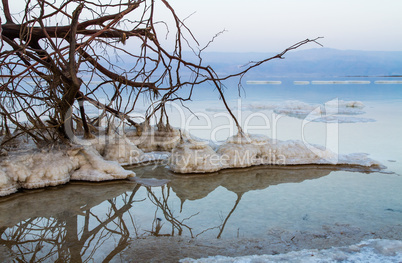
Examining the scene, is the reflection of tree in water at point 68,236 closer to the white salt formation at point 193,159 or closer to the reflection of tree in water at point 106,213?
the reflection of tree in water at point 106,213

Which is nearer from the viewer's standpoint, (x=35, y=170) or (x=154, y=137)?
(x=35, y=170)

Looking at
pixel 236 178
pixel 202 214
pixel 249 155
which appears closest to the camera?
pixel 202 214

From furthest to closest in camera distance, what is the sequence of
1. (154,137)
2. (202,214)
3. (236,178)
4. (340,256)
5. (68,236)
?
(154,137) → (236,178) → (202,214) → (68,236) → (340,256)

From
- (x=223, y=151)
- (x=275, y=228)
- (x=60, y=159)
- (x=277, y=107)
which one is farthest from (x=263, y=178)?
(x=277, y=107)

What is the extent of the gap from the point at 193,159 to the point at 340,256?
8.00 feet

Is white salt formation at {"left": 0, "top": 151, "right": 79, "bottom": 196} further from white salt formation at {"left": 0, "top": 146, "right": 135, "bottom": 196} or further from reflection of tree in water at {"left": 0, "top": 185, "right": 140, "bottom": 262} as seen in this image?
reflection of tree in water at {"left": 0, "top": 185, "right": 140, "bottom": 262}

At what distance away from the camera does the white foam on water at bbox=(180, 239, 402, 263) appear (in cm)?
249

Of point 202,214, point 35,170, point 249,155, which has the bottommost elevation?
point 202,214

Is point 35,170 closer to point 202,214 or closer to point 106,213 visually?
point 106,213

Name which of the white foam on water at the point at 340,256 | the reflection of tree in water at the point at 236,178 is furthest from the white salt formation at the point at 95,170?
the white foam on water at the point at 340,256

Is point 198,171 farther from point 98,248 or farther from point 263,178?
point 98,248

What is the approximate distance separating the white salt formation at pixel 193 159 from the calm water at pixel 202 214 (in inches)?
5.3

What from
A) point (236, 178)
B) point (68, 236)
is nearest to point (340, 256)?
point (68, 236)

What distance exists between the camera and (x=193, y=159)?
4.68 metres
